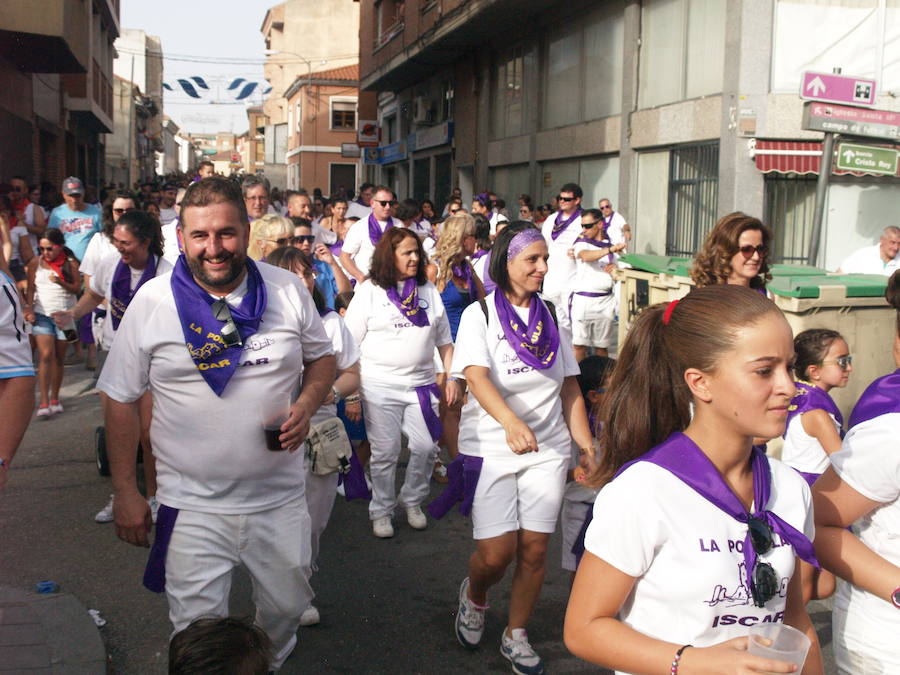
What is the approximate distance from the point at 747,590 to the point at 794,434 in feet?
8.74

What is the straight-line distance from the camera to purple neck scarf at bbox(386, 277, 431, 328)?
6.33 metres

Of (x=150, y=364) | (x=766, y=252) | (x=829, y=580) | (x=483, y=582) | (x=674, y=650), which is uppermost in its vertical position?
(x=766, y=252)

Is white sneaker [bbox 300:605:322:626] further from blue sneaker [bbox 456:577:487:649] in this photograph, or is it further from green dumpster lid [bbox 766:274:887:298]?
green dumpster lid [bbox 766:274:887:298]

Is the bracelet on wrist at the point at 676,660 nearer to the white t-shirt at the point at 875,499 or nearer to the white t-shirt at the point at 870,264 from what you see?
the white t-shirt at the point at 875,499

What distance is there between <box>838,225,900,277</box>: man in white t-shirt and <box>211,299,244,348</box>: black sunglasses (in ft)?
30.0

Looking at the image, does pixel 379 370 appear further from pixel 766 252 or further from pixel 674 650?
pixel 674 650

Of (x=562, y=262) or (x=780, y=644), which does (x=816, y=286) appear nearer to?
(x=562, y=262)

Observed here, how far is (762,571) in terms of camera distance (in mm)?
2184

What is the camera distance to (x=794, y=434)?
Answer: 4664mm

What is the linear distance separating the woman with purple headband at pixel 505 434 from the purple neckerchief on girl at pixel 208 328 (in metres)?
1.27

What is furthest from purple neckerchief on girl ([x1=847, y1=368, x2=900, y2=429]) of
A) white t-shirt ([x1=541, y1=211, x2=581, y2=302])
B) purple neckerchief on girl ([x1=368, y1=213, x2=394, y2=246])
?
white t-shirt ([x1=541, y1=211, x2=581, y2=302])

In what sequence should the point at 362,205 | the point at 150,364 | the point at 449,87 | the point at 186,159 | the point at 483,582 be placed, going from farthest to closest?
the point at 186,159 → the point at 449,87 → the point at 362,205 → the point at 483,582 → the point at 150,364

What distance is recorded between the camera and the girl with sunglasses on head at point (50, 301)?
9320 millimetres

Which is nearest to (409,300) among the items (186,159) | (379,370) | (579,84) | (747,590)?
(379,370)
